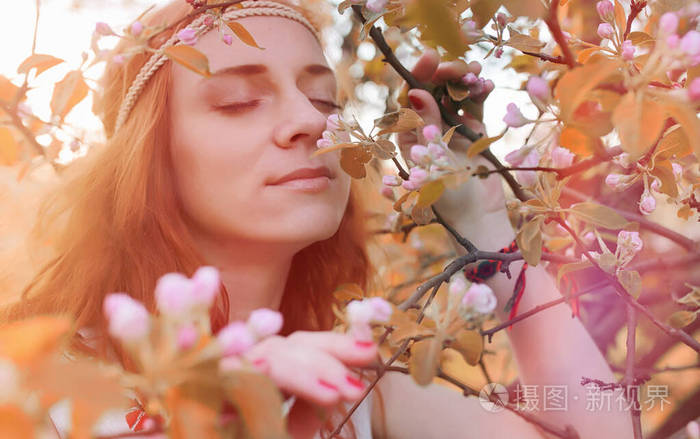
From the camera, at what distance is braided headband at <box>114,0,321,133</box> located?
1.12m

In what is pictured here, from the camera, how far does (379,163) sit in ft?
6.00

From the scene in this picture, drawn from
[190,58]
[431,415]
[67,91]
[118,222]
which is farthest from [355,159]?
[431,415]

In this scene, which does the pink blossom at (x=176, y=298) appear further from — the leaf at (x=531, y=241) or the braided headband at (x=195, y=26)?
the braided headband at (x=195, y=26)

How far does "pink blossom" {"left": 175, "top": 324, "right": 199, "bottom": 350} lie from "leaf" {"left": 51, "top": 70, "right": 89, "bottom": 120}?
583 mm

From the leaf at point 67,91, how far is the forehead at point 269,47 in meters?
0.28

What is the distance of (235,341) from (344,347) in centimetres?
10

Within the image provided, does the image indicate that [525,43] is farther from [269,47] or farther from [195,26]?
[195,26]

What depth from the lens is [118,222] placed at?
122 cm

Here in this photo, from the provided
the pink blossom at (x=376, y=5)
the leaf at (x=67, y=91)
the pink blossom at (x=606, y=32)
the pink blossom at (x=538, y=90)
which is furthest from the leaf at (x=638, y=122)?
the leaf at (x=67, y=91)

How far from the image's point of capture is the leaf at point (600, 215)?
2.18 ft

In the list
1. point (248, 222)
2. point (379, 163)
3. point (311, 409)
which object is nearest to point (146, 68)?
point (248, 222)

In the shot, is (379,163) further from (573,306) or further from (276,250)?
(573,306)

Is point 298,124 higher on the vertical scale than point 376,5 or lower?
lower

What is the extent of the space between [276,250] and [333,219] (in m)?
0.16
